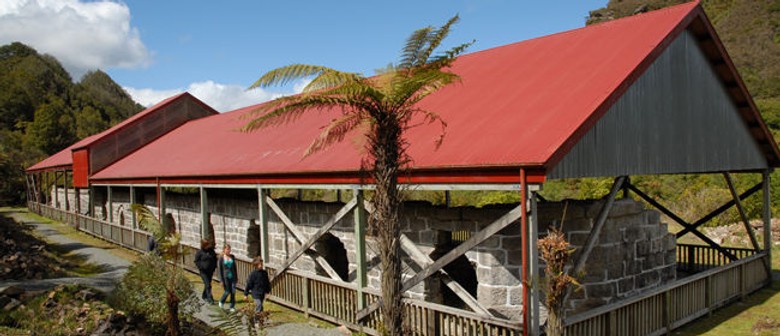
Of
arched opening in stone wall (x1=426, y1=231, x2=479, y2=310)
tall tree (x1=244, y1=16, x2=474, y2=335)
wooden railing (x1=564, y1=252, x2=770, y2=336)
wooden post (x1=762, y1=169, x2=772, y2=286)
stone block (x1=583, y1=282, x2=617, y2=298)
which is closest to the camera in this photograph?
tall tree (x1=244, y1=16, x2=474, y2=335)

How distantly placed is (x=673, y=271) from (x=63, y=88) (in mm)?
107016

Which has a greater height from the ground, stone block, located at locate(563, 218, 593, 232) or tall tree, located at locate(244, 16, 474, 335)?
tall tree, located at locate(244, 16, 474, 335)

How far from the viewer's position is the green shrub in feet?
30.0

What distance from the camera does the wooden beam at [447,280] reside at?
26.4 ft

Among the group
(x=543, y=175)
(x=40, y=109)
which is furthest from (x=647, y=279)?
(x=40, y=109)

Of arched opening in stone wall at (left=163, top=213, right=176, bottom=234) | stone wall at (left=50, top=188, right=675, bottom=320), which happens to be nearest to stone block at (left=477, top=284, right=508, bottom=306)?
→ stone wall at (left=50, top=188, right=675, bottom=320)

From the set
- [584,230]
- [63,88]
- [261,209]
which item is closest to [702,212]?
[584,230]

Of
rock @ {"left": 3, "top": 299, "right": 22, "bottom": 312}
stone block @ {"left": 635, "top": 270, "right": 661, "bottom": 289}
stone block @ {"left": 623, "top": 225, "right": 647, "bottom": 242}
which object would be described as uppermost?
stone block @ {"left": 623, "top": 225, "right": 647, "bottom": 242}

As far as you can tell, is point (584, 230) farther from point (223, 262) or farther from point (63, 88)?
point (63, 88)

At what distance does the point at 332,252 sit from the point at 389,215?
303 inches

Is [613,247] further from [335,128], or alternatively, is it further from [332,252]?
[332,252]

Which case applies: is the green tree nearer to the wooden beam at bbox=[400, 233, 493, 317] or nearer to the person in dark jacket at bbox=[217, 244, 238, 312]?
the person in dark jacket at bbox=[217, 244, 238, 312]

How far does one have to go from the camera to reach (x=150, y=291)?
9.40 metres

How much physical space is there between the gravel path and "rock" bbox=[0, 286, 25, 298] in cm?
68
